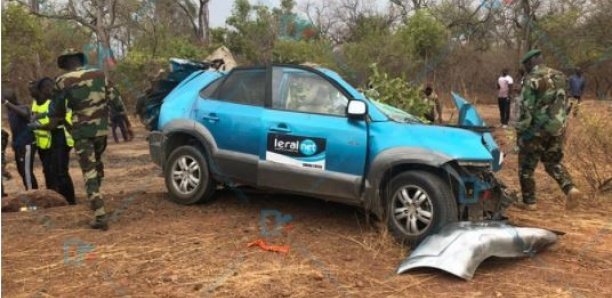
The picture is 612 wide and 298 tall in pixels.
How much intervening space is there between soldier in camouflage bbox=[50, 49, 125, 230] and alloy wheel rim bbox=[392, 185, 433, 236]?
2882mm

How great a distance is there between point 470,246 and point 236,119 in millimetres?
2769

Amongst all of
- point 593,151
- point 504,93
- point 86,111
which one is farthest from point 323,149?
point 504,93

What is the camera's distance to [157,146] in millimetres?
7281

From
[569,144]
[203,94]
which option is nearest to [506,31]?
[569,144]

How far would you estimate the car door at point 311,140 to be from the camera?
5.90 metres

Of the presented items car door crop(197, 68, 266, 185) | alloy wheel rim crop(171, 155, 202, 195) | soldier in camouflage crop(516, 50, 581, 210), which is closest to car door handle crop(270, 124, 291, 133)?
car door crop(197, 68, 266, 185)

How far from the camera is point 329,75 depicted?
6281 mm

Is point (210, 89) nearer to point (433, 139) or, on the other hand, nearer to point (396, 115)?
point (396, 115)

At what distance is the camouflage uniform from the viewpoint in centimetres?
713

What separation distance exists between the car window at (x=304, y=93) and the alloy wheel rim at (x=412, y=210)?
98cm

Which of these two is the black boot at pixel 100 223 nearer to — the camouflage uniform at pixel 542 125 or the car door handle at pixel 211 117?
the car door handle at pixel 211 117

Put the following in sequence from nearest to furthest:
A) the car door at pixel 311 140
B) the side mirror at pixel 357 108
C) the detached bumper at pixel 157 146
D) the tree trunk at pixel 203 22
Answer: the side mirror at pixel 357 108, the car door at pixel 311 140, the detached bumper at pixel 157 146, the tree trunk at pixel 203 22

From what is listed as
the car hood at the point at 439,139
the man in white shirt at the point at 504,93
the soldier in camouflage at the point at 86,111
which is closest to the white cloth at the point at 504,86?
the man in white shirt at the point at 504,93

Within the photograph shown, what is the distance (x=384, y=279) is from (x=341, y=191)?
4.01 feet
